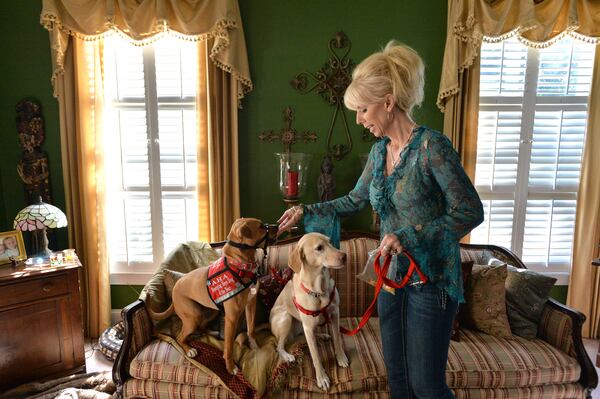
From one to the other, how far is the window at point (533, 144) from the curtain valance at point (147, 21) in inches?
71.8

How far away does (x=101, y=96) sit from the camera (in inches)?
108

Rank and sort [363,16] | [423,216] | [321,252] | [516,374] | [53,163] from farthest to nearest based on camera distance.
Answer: [53,163]
[363,16]
[516,374]
[321,252]
[423,216]

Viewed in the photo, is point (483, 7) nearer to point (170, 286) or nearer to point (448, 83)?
point (448, 83)

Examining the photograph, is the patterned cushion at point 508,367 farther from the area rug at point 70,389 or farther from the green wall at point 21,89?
the green wall at point 21,89

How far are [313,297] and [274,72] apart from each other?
67.6 inches

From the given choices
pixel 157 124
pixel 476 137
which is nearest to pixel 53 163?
pixel 157 124

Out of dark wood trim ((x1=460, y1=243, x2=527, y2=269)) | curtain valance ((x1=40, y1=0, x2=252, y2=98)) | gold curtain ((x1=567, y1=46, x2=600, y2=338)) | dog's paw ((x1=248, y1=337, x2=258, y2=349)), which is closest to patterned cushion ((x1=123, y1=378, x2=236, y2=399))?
dog's paw ((x1=248, y1=337, x2=258, y2=349))

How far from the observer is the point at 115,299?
3.07 metres

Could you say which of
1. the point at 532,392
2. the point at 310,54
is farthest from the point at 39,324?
the point at 532,392

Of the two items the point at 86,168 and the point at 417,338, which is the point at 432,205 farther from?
the point at 86,168

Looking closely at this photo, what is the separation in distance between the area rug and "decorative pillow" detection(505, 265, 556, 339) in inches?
90.6

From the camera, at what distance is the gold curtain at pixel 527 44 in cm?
252

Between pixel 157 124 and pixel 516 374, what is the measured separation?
2.73 m

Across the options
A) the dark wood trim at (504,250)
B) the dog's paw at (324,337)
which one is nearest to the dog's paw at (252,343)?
the dog's paw at (324,337)
